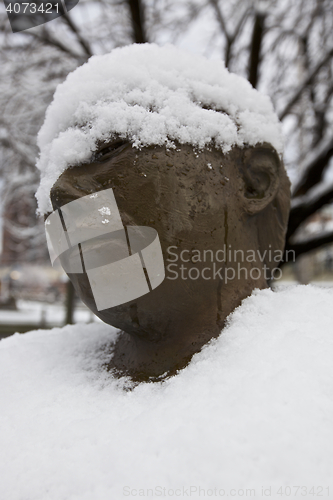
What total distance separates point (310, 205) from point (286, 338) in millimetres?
3929

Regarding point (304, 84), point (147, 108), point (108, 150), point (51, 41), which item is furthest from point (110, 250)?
point (304, 84)

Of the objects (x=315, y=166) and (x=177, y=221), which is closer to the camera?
(x=177, y=221)

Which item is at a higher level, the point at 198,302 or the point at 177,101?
the point at 177,101

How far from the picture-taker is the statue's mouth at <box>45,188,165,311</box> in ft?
4.32

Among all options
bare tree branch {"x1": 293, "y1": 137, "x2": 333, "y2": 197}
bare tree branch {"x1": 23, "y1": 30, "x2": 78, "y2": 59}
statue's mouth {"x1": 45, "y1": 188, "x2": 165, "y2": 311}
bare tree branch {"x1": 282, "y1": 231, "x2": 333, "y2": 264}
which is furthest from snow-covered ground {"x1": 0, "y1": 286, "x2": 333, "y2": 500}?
bare tree branch {"x1": 23, "y1": 30, "x2": 78, "y2": 59}

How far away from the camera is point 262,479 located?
0.85m

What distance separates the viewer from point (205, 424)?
98cm

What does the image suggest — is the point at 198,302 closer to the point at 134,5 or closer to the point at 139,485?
the point at 139,485

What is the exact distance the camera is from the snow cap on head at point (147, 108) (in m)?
1.36

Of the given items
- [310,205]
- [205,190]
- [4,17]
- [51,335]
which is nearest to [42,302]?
[4,17]

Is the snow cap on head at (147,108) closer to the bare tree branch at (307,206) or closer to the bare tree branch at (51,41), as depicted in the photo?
the bare tree branch at (307,206)

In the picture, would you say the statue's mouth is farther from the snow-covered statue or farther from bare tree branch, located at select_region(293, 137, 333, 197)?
bare tree branch, located at select_region(293, 137, 333, 197)

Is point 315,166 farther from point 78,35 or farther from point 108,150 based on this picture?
point 108,150

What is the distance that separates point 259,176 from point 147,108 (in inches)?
22.6
